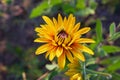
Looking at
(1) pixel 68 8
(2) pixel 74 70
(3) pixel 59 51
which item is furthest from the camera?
(1) pixel 68 8

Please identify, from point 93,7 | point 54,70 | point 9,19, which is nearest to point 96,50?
point 54,70

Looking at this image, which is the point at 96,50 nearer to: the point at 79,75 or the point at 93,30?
the point at 79,75

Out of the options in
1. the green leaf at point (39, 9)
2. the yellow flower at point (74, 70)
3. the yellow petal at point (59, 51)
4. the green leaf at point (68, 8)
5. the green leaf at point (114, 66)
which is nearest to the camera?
A: the yellow petal at point (59, 51)

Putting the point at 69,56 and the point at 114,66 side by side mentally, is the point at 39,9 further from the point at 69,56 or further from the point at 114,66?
the point at 69,56

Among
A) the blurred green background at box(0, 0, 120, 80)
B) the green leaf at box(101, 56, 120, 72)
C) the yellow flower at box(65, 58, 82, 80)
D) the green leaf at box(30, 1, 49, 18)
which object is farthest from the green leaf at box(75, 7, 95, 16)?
the yellow flower at box(65, 58, 82, 80)

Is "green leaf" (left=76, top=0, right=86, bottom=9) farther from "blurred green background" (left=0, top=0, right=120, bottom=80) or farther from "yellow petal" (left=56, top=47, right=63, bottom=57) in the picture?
"yellow petal" (left=56, top=47, right=63, bottom=57)

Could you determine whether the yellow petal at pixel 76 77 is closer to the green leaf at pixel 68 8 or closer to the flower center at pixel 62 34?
the flower center at pixel 62 34

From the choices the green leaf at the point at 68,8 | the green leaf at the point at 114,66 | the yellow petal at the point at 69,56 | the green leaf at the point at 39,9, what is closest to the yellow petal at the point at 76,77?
the yellow petal at the point at 69,56

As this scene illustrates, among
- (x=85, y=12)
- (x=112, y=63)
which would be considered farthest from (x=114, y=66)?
(x=85, y=12)
